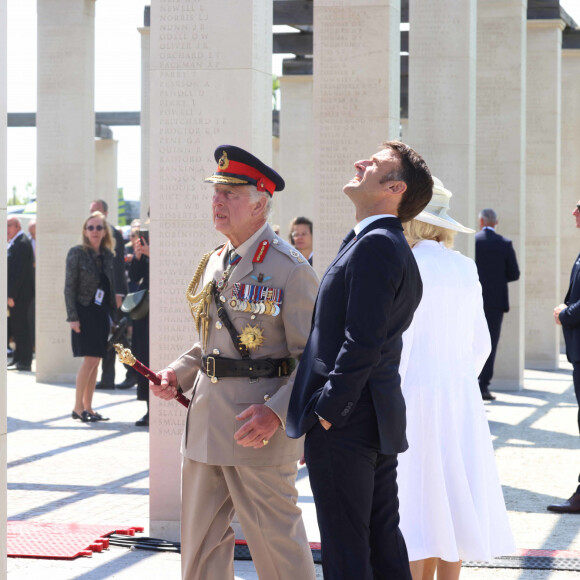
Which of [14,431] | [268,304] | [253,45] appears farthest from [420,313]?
[14,431]

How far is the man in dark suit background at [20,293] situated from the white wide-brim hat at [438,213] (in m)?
11.9

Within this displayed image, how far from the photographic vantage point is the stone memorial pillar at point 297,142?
2544 cm

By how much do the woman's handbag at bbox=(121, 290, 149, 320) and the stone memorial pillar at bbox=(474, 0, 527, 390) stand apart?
5.80 meters

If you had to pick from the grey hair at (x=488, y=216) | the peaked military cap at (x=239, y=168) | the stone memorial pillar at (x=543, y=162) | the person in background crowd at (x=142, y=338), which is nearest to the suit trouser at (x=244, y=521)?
the peaked military cap at (x=239, y=168)

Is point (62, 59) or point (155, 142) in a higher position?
point (62, 59)

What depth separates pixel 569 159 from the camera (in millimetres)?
20906

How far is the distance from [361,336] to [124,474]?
521 cm

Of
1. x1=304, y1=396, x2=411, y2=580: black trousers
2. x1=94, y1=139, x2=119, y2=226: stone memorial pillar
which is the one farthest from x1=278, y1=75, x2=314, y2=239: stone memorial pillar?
x1=304, y1=396, x2=411, y2=580: black trousers

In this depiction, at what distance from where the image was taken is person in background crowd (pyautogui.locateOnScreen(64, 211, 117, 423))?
11211 millimetres

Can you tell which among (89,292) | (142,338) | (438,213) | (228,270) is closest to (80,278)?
(89,292)

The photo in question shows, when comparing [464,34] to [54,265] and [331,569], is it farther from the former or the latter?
[331,569]

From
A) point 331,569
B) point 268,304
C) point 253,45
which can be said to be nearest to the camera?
point 331,569

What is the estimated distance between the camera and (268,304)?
4531 millimetres

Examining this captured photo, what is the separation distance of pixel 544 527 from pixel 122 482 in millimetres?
2924
